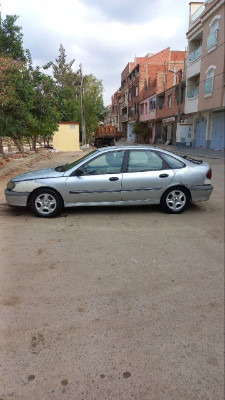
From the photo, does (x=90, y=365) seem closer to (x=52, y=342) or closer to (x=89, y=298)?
(x=52, y=342)

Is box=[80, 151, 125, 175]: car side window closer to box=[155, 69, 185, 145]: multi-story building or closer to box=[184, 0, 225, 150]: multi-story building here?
box=[184, 0, 225, 150]: multi-story building

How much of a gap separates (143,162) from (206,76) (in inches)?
639

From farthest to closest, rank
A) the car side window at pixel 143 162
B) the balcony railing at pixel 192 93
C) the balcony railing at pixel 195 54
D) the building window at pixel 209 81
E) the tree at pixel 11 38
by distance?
the balcony railing at pixel 192 93 < the balcony railing at pixel 195 54 < the building window at pixel 209 81 < the tree at pixel 11 38 < the car side window at pixel 143 162

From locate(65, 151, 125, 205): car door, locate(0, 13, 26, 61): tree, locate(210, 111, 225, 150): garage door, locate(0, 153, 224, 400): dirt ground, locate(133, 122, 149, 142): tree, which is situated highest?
locate(0, 13, 26, 61): tree

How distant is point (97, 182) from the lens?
4.63 metres

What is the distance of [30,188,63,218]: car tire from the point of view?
464 cm

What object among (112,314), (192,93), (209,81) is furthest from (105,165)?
(192,93)

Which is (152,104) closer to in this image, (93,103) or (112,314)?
(93,103)

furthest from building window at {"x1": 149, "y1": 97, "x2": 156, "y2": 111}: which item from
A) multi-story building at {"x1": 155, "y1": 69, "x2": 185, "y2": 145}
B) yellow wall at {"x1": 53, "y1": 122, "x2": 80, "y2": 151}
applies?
yellow wall at {"x1": 53, "y1": 122, "x2": 80, "y2": 151}

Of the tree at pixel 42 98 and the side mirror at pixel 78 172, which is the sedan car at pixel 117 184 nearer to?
the side mirror at pixel 78 172

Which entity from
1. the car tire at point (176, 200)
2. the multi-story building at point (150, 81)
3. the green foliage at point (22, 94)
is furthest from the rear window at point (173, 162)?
the multi-story building at point (150, 81)

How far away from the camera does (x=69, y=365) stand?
1.74m

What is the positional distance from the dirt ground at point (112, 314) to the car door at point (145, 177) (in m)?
0.85

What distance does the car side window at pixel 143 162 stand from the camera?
4742 mm
